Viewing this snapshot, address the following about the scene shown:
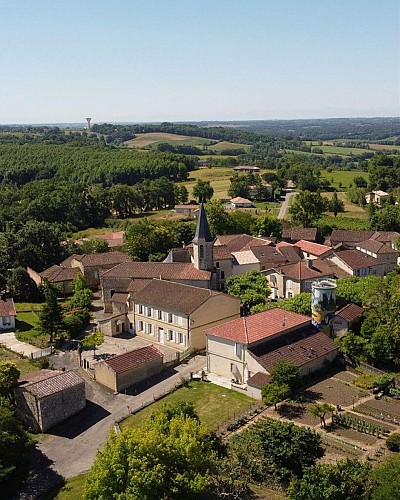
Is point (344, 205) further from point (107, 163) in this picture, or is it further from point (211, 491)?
point (211, 491)

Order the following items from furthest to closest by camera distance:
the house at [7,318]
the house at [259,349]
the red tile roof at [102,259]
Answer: the red tile roof at [102,259]
the house at [7,318]
the house at [259,349]

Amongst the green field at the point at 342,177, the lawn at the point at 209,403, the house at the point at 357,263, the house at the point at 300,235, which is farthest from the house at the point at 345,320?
the green field at the point at 342,177

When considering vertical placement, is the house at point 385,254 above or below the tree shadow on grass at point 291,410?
above

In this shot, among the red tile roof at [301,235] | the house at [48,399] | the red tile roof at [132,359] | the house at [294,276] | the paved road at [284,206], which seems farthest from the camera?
the paved road at [284,206]

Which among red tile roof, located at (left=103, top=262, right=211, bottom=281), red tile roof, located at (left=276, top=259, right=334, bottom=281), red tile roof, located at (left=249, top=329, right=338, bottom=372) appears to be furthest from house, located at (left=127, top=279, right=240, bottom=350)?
red tile roof, located at (left=276, top=259, right=334, bottom=281)

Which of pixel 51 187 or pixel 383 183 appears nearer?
pixel 51 187

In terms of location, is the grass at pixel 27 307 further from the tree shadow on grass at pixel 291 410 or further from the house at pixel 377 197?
the house at pixel 377 197

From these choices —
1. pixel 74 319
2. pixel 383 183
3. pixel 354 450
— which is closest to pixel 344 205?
pixel 383 183
